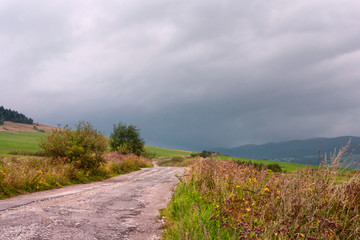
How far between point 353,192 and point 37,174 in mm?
12409

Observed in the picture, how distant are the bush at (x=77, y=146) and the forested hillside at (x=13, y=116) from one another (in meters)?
102

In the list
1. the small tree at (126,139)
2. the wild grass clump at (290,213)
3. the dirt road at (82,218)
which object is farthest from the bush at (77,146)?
the small tree at (126,139)

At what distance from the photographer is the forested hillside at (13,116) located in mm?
103250

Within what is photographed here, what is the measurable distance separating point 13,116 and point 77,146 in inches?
4374

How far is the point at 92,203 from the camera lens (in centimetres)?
852

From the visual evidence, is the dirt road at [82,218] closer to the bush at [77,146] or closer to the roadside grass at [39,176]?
the roadside grass at [39,176]

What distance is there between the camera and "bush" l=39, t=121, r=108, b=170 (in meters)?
16.3

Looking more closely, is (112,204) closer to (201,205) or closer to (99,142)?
(201,205)

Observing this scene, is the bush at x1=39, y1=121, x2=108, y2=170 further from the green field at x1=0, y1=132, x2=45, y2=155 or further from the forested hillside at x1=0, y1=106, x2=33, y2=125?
the forested hillside at x1=0, y1=106, x2=33, y2=125

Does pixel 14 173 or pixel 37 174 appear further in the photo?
pixel 37 174

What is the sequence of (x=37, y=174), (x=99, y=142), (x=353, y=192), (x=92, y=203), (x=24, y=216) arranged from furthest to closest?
(x=99, y=142) → (x=37, y=174) → (x=92, y=203) → (x=24, y=216) → (x=353, y=192)

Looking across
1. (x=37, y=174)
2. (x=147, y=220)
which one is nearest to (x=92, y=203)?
(x=147, y=220)

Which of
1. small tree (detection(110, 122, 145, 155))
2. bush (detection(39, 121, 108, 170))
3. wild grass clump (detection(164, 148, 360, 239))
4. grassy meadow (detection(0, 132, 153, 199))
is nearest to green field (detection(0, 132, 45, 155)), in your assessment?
small tree (detection(110, 122, 145, 155))

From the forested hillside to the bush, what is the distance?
102036 millimetres
